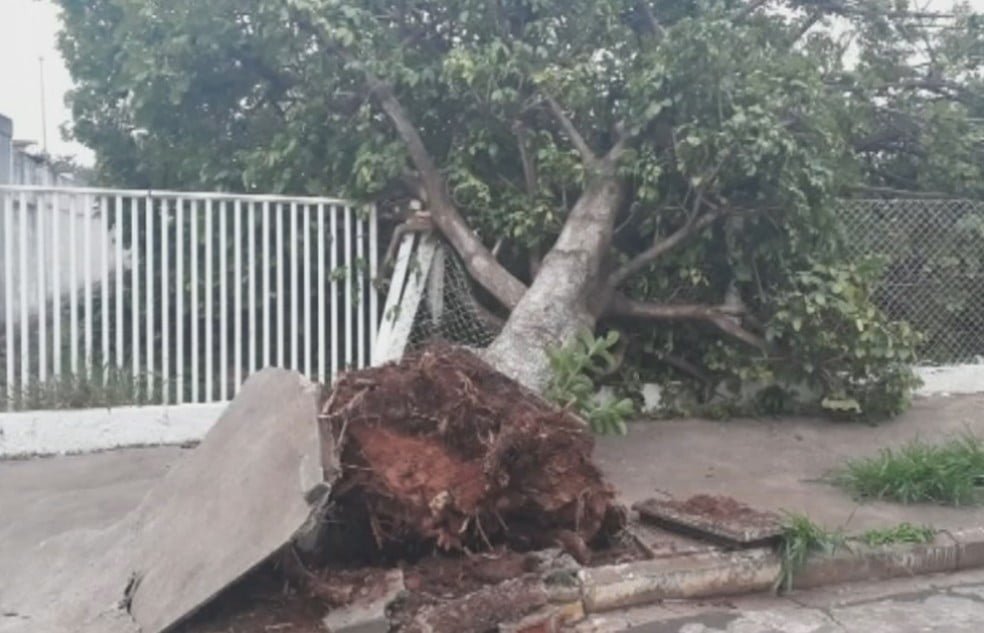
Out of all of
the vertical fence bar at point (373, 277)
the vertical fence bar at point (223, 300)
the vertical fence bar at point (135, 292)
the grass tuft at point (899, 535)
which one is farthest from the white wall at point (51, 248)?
the grass tuft at point (899, 535)

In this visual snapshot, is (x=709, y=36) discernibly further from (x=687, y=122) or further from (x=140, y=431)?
(x=140, y=431)

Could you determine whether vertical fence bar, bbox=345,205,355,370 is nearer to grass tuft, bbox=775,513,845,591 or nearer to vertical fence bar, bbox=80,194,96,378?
vertical fence bar, bbox=80,194,96,378

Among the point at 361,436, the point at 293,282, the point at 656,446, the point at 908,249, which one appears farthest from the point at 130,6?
the point at 908,249

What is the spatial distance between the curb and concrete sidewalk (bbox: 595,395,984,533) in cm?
23

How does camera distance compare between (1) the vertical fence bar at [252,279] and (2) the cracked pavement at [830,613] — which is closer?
(2) the cracked pavement at [830,613]

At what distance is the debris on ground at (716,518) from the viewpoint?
14.6ft

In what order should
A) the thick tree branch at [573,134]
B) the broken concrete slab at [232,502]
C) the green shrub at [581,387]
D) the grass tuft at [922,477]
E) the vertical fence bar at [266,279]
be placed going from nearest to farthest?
1. the broken concrete slab at [232,502]
2. the grass tuft at [922,477]
3. the green shrub at [581,387]
4. the vertical fence bar at [266,279]
5. the thick tree branch at [573,134]

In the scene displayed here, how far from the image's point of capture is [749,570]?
4.39m

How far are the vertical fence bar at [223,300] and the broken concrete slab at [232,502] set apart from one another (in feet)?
7.26

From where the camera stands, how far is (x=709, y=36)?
251 inches

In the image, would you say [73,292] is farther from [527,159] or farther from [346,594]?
[346,594]

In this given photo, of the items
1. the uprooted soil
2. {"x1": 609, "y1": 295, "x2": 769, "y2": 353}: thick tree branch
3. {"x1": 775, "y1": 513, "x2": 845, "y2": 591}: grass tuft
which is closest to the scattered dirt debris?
the uprooted soil

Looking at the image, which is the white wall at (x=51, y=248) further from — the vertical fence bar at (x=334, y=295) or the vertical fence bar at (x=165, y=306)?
the vertical fence bar at (x=334, y=295)

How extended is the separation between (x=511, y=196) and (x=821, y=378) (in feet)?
9.27
